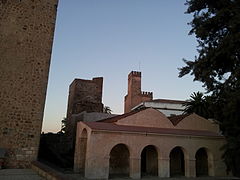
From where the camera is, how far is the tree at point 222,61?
9.17 meters

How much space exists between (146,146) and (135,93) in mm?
33956

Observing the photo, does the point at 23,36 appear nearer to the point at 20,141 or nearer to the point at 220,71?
the point at 20,141

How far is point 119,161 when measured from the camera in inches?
603

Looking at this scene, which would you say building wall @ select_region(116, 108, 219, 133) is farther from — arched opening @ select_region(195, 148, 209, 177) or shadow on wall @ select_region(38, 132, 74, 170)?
shadow on wall @ select_region(38, 132, 74, 170)

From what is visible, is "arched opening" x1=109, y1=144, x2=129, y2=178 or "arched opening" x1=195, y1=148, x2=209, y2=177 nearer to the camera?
"arched opening" x1=109, y1=144, x2=129, y2=178

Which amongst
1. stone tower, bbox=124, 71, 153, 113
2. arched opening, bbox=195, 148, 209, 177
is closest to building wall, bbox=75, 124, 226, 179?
arched opening, bbox=195, 148, 209, 177

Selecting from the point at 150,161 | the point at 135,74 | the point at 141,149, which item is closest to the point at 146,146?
the point at 150,161

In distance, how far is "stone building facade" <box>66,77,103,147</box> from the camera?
71.4 ft

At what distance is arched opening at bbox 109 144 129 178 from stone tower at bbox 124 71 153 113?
3212 centimetres

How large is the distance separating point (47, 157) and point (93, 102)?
312 inches

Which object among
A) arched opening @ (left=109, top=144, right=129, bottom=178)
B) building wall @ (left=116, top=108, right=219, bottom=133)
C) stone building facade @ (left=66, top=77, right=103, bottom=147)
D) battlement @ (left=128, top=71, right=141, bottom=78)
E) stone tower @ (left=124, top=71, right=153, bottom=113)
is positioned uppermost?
battlement @ (left=128, top=71, right=141, bottom=78)

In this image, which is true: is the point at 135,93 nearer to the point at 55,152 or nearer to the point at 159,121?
the point at 159,121

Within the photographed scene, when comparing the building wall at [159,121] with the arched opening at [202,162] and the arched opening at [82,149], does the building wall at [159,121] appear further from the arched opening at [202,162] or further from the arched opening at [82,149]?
the arched opening at [82,149]

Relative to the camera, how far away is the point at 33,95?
11234 millimetres
